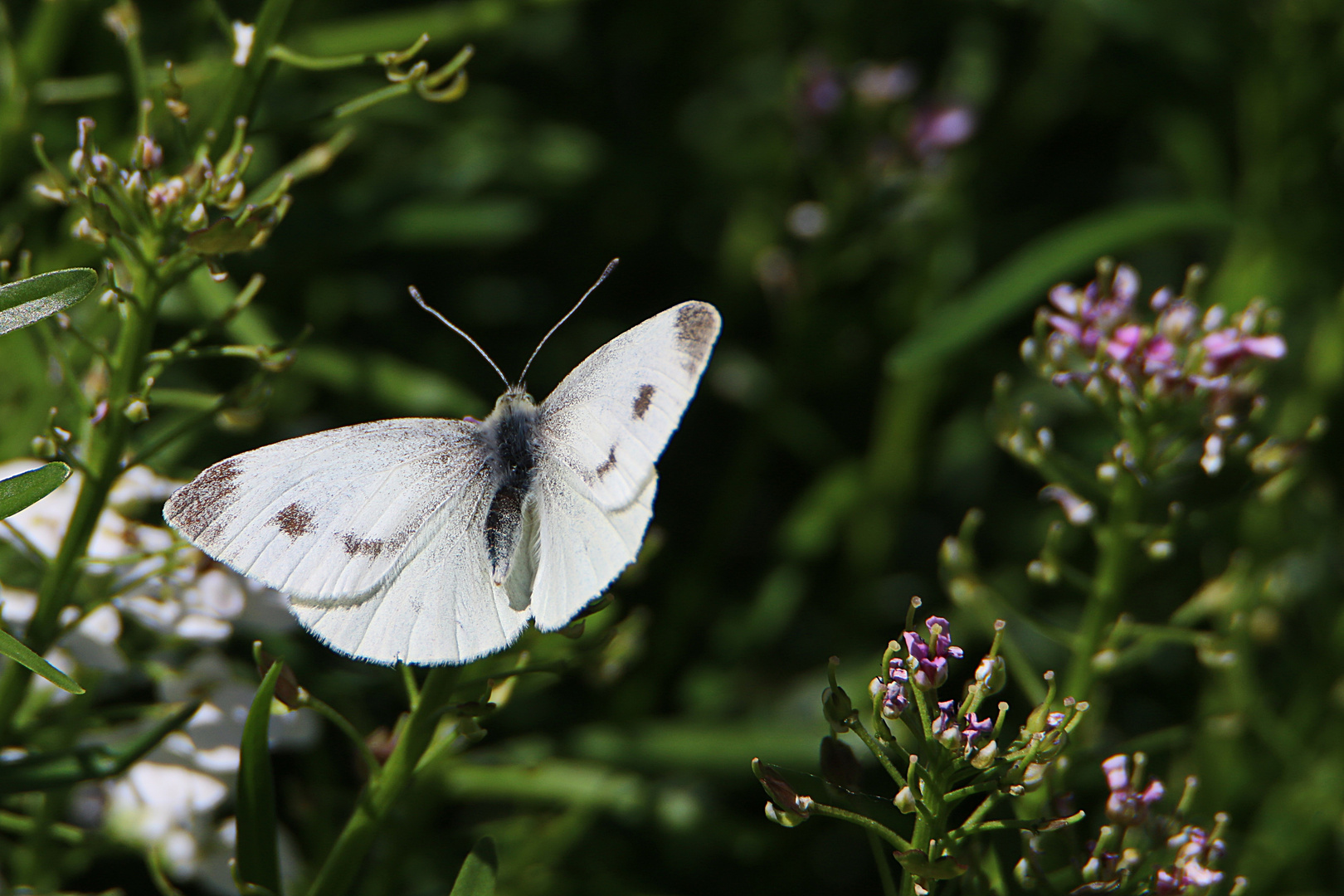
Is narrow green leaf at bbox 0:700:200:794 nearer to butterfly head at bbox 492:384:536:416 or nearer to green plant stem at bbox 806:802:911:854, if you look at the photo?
butterfly head at bbox 492:384:536:416

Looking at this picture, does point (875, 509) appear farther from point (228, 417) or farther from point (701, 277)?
point (228, 417)

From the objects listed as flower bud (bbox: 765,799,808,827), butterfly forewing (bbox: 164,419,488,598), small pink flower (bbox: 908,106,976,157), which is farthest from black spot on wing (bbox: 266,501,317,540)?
small pink flower (bbox: 908,106,976,157)

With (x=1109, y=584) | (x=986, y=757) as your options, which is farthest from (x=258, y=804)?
(x=1109, y=584)

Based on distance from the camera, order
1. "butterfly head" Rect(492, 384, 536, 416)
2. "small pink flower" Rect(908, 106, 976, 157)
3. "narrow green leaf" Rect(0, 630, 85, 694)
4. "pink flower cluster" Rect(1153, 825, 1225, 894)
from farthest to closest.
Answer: "small pink flower" Rect(908, 106, 976, 157), "butterfly head" Rect(492, 384, 536, 416), "pink flower cluster" Rect(1153, 825, 1225, 894), "narrow green leaf" Rect(0, 630, 85, 694)

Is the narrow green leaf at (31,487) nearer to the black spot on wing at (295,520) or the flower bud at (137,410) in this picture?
the flower bud at (137,410)

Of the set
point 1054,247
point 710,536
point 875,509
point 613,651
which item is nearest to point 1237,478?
point 1054,247
